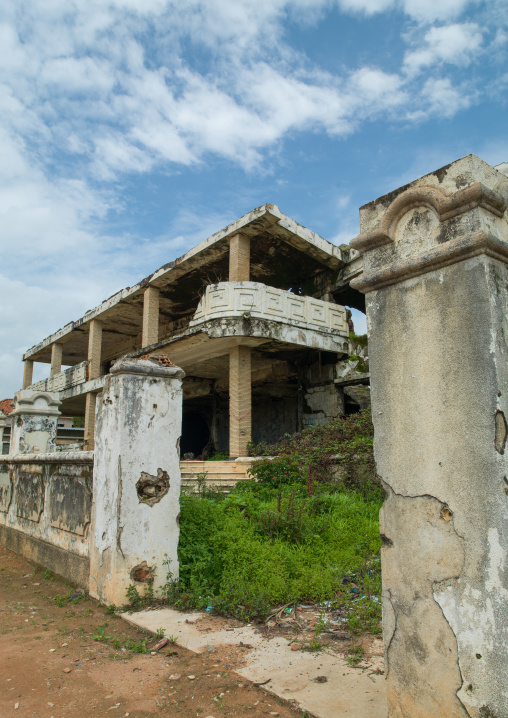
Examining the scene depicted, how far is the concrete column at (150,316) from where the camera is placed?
15695 mm

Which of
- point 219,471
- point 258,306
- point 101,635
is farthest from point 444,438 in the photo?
point 258,306

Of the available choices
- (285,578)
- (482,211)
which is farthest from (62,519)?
(482,211)

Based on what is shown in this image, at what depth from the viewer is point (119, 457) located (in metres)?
4.30

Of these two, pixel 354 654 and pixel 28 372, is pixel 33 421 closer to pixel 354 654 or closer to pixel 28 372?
pixel 354 654

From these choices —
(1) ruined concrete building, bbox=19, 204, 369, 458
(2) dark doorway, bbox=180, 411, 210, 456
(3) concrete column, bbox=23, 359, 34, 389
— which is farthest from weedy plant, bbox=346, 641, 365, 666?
(3) concrete column, bbox=23, 359, 34, 389

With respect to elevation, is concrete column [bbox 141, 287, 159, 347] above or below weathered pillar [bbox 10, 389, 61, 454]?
above

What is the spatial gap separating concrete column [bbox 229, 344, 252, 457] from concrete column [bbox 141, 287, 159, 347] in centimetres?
369

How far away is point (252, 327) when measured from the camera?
12172mm

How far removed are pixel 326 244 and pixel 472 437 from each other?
12.8 m

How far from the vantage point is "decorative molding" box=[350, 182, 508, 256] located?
193cm

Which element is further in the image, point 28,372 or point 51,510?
point 28,372

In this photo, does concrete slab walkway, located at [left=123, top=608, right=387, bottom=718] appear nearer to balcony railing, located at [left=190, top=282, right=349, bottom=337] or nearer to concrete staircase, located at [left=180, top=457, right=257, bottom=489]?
concrete staircase, located at [left=180, top=457, right=257, bottom=489]

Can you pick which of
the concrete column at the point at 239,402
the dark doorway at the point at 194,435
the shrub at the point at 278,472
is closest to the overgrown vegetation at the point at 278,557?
the shrub at the point at 278,472

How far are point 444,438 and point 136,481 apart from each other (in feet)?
10.1
